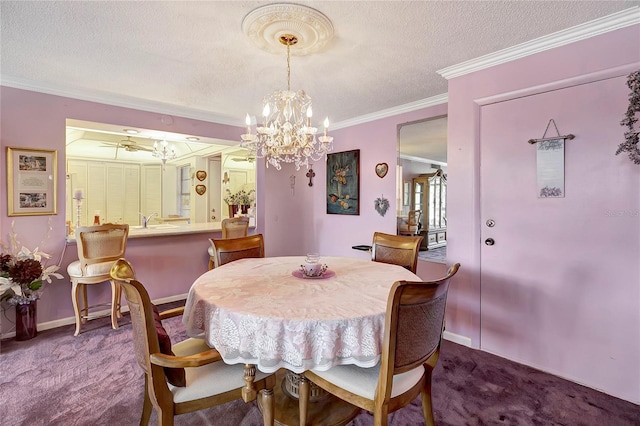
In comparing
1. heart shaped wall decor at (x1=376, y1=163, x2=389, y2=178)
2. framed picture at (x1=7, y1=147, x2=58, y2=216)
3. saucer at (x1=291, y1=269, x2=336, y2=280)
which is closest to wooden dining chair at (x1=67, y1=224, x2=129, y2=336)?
framed picture at (x1=7, y1=147, x2=58, y2=216)

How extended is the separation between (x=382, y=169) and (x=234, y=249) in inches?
87.2

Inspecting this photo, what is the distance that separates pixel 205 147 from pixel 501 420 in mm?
5350

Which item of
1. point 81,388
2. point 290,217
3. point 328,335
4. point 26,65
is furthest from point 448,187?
point 26,65

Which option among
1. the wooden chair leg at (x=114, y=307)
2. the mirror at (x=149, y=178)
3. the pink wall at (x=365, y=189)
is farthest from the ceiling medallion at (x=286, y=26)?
the mirror at (x=149, y=178)

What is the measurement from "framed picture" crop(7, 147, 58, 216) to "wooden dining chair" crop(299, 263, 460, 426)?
3.06 m

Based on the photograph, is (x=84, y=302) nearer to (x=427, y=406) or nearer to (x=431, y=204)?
(x=427, y=406)

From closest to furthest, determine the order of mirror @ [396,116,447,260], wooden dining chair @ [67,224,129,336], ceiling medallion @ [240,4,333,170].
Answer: ceiling medallion @ [240,4,333,170]
wooden dining chair @ [67,224,129,336]
mirror @ [396,116,447,260]

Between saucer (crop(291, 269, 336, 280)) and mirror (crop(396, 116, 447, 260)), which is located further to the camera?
mirror (crop(396, 116, 447, 260))

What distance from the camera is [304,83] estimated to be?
2.88 meters

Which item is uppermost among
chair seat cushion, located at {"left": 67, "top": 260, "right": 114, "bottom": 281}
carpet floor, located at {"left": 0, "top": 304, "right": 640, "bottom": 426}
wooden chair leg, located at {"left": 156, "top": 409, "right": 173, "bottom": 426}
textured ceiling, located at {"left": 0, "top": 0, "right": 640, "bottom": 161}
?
textured ceiling, located at {"left": 0, "top": 0, "right": 640, "bottom": 161}

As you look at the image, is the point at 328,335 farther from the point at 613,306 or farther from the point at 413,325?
the point at 613,306

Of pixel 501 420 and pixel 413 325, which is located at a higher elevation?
pixel 413 325

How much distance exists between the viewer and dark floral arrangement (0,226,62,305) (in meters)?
2.51

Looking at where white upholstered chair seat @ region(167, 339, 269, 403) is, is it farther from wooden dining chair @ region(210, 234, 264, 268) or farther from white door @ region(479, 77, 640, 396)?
white door @ region(479, 77, 640, 396)
